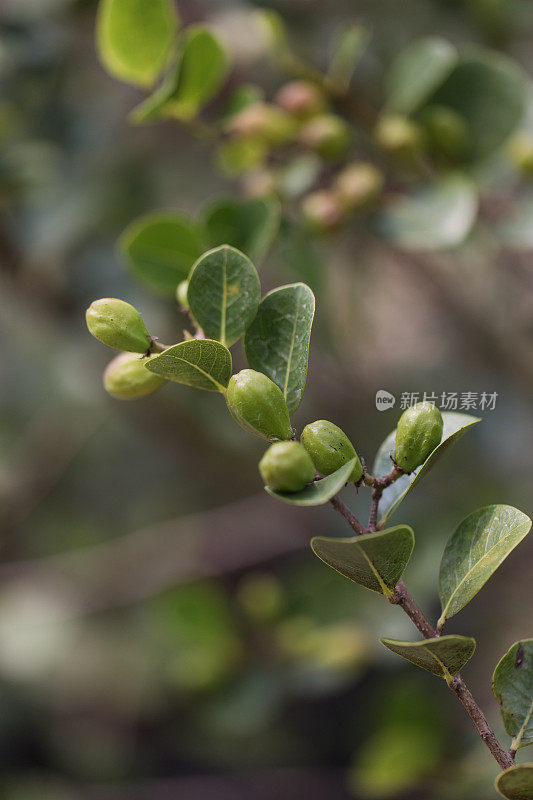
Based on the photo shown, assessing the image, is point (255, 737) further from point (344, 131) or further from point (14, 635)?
point (344, 131)

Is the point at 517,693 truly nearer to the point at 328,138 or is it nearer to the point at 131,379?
the point at 131,379

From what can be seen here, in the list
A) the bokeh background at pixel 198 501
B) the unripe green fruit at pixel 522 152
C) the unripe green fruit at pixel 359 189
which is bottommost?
the bokeh background at pixel 198 501

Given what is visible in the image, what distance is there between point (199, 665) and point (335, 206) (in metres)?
0.72

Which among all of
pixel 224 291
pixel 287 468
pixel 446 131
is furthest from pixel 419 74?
pixel 287 468

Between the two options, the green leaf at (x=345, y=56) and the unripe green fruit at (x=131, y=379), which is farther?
the green leaf at (x=345, y=56)

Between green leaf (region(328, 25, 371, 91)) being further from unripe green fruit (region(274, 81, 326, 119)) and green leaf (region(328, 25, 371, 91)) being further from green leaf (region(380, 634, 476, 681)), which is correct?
green leaf (region(380, 634, 476, 681))

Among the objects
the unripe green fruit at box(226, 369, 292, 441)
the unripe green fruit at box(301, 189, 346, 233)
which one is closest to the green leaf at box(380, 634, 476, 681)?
the unripe green fruit at box(226, 369, 292, 441)

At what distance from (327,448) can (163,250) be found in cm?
31

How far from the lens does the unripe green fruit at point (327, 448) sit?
37 centimetres

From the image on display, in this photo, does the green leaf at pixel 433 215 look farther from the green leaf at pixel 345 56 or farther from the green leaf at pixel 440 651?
the green leaf at pixel 440 651

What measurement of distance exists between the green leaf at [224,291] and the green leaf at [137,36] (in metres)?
0.36

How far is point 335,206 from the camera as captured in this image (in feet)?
2.43

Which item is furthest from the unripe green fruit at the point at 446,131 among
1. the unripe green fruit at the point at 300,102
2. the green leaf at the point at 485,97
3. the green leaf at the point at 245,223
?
the green leaf at the point at 245,223

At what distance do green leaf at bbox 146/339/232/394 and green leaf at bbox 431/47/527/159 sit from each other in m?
0.50
